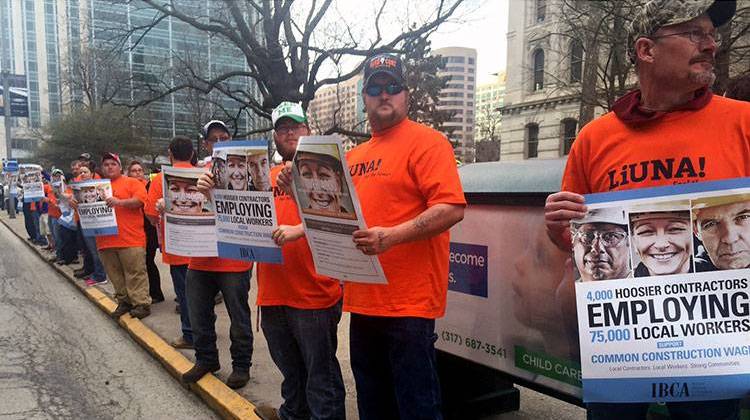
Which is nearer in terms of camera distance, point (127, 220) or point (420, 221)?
point (420, 221)

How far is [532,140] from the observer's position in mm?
32812

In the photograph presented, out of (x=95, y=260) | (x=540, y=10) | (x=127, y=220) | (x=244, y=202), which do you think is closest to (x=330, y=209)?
(x=244, y=202)

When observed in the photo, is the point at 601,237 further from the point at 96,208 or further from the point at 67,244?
the point at 67,244

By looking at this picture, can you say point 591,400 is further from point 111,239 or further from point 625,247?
point 111,239

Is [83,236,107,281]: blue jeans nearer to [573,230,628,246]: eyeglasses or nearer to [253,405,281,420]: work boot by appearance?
[253,405,281,420]: work boot

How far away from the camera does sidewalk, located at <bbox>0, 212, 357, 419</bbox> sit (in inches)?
153

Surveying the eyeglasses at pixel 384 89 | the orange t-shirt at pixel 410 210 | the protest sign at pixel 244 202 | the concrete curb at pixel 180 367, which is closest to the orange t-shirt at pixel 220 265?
the protest sign at pixel 244 202

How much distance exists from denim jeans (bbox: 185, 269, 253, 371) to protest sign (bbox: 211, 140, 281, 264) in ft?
2.81

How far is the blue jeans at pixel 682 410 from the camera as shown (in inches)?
63.0

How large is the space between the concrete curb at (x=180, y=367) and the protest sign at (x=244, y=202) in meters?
1.23

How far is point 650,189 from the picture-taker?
154cm

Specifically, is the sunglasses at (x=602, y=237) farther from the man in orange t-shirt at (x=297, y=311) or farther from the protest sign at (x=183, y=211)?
the protest sign at (x=183, y=211)

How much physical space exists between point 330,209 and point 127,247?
5.13 metres

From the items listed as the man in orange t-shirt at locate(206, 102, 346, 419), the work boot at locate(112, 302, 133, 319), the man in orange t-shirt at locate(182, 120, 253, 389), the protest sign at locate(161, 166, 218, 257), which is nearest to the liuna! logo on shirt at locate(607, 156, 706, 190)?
the man in orange t-shirt at locate(206, 102, 346, 419)
